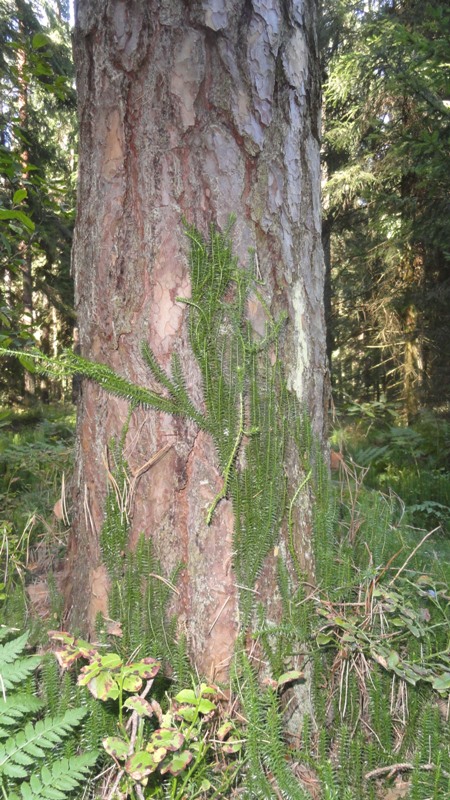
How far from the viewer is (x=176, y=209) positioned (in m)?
1.60

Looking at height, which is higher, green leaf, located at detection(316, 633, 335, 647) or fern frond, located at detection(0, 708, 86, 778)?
green leaf, located at detection(316, 633, 335, 647)

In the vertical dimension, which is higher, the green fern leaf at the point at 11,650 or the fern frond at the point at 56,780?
the green fern leaf at the point at 11,650

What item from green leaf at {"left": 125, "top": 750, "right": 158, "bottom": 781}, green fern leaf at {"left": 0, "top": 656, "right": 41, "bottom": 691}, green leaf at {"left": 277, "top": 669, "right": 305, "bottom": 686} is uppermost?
green fern leaf at {"left": 0, "top": 656, "right": 41, "bottom": 691}

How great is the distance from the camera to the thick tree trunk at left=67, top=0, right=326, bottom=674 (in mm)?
1595

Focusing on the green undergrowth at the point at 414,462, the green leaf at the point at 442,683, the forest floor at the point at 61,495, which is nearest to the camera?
the green leaf at the point at 442,683

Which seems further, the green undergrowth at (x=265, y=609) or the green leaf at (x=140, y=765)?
the green undergrowth at (x=265, y=609)

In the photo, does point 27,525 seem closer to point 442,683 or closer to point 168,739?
point 168,739

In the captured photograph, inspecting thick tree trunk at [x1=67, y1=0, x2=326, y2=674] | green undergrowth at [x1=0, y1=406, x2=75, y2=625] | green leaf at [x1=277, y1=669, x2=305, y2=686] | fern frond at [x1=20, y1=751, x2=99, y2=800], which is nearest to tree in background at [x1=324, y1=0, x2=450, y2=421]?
green undergrowth at [x1=0, y1=406, x2=75, y2=625]

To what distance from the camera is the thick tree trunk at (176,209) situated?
1595mm

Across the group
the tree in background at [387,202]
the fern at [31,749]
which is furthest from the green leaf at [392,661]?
the tree in background at [387,202]

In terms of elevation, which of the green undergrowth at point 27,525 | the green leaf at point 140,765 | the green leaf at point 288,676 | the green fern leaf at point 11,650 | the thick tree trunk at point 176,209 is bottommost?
the green leaf at point 140,765

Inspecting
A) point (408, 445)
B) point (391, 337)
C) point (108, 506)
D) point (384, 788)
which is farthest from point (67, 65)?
point (384, 788)

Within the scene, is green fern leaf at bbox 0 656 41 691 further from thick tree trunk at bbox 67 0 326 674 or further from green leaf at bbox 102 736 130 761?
thick tree trunk at bbox 67 0 326 674

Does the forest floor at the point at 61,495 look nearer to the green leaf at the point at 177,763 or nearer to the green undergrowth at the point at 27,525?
the green undergrowth at the point at 27,525
